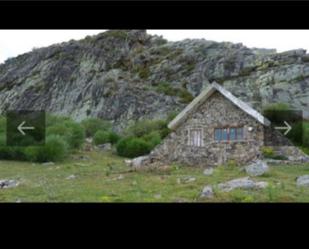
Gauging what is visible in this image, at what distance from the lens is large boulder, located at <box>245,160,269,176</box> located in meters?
10.9

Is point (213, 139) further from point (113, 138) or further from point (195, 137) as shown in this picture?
point (113, 138)

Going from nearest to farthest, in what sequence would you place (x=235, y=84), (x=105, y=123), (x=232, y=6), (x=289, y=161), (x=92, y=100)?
(x=232, y=6)
(x=289, y=161)
(x=105, y=123)
(x=92, y=100)
(x=235, y=84)

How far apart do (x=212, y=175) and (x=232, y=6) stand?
6993mm

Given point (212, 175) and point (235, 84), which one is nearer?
point (212, 175)

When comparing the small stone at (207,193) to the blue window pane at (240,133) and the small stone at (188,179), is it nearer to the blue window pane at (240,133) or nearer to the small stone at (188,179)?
the small stone at (188,179)

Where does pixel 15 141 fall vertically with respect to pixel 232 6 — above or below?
below

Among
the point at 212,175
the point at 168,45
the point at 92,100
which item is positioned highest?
the point at 168,45

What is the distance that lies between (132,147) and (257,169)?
13.9 ft

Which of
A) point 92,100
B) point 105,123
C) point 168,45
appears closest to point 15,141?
point 105,123

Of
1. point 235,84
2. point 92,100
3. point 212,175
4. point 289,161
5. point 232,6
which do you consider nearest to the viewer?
point 232,6

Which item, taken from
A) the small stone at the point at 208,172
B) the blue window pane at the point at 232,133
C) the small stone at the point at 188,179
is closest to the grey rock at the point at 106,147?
the small stone at the point at 208,172

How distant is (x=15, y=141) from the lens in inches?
565

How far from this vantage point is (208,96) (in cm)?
1305
